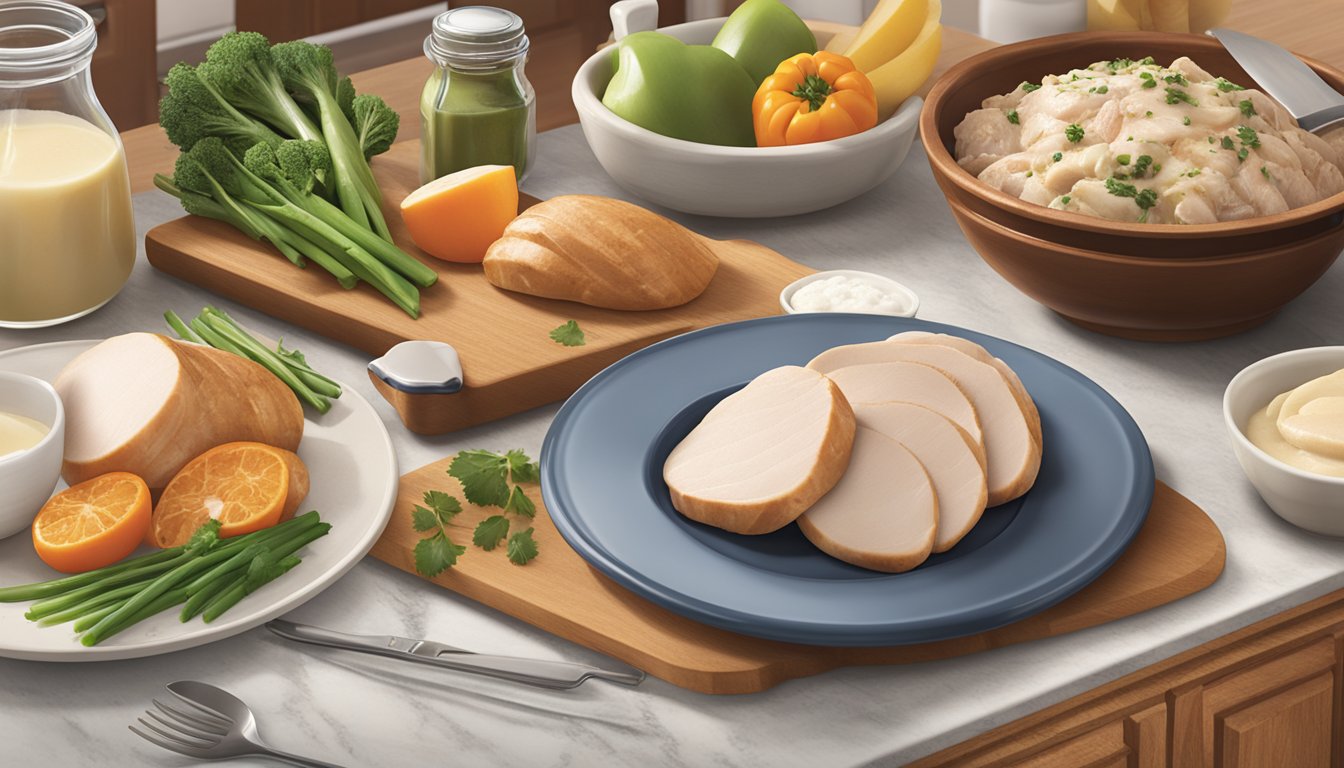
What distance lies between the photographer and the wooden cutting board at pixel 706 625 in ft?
4.07

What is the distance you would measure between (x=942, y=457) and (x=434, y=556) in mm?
475

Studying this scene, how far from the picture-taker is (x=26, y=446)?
52.7 inches

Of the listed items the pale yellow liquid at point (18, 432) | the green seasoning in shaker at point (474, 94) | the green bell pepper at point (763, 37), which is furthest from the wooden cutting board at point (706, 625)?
the green bell pepper at point (763, 37)

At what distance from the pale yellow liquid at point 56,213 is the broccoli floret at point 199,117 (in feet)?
0.70

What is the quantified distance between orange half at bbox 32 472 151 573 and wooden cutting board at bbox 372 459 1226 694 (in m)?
0.22

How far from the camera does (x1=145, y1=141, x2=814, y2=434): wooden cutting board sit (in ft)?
5.35

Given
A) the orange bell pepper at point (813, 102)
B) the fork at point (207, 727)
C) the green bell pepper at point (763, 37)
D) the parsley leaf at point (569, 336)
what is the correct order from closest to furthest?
the fork at point (207, 727)
the parsley leaf at point (569, 336)
the orange bell pepper at point (813, 102)
the green bell pepper at point (763, 37)

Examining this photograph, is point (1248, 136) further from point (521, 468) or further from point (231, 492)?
point (231, 492)

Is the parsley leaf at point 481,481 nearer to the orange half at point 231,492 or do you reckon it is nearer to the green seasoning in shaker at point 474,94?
the orange half at point 231,492

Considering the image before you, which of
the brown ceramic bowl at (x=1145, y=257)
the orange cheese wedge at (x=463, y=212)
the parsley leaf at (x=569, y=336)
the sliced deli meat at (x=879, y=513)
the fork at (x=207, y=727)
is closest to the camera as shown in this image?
the fork at (x=207, y=727)

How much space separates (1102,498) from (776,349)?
15.9 inches

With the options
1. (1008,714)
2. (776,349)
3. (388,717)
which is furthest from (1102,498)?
(388,717)

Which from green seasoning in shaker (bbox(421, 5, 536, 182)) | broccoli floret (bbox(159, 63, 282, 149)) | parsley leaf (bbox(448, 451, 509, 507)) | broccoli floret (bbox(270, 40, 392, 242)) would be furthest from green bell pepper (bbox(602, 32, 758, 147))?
parsley leaf (bbox(448, 451, 509, 507))

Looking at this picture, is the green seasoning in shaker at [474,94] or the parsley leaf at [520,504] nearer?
the parsley leaf at [520,504]
